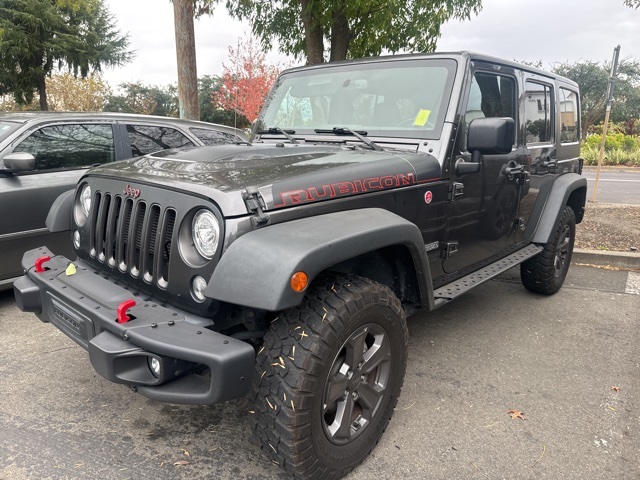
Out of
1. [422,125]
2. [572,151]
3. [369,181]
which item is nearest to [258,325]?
[369,181]

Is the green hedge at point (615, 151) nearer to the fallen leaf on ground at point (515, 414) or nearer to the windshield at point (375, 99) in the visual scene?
the windshield at point (375, 99)

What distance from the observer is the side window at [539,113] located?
402 centimetres

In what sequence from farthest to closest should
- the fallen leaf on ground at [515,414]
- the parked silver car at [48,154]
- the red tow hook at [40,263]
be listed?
the parked silver car at [48,154], the fallen leaf on ground at [515,414], the red tow hook at [40,263]

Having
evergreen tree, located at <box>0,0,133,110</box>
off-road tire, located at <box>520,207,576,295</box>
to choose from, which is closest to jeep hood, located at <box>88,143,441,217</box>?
off-road tire, located at <box>520,207,576,295</box>

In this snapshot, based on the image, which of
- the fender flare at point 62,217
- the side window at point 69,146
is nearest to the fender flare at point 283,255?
the fender flare at point 62,217

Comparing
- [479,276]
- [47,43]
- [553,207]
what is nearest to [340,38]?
[553,207]

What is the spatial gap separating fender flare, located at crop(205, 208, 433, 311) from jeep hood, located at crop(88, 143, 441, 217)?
15 cm

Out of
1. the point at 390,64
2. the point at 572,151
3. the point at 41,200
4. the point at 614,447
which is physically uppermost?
the point at 390,64

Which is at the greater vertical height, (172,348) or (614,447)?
(172,348)

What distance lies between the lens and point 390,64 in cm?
335

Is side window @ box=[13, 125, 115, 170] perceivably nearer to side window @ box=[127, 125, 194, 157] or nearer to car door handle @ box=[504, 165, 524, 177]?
side window @ box=[127, 125, 194, 157]

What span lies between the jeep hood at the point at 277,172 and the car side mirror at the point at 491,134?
0.27 meters

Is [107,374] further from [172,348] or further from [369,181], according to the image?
[369,181]

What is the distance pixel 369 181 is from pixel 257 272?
36.6 inches
